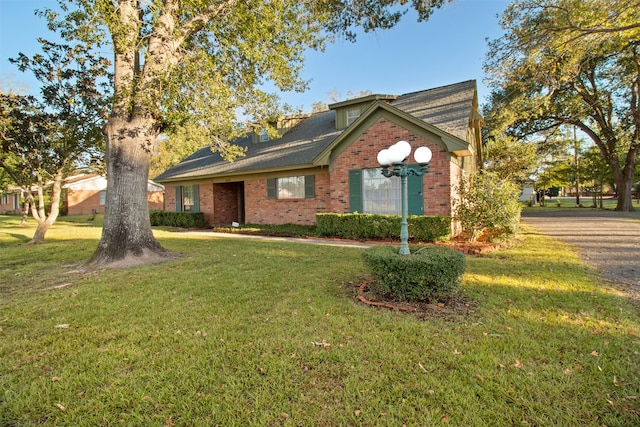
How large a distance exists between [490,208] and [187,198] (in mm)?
15770

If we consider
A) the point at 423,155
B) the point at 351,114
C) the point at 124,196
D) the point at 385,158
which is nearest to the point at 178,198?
the point at 351,114

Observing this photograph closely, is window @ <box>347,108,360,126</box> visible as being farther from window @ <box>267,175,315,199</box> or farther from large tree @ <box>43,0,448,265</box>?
large tree @ <box>43,0,448,265</box>

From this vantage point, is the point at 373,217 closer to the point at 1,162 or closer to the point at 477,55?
the point at 477,55

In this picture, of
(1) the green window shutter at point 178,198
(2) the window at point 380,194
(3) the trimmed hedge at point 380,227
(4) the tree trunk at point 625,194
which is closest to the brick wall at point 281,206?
(3) the trimmed hedge at point 380,227

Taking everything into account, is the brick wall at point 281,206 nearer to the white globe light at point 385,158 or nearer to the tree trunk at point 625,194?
the white globe light at point 385,158

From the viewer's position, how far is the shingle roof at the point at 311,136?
11.7 meters

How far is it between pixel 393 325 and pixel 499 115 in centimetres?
1785

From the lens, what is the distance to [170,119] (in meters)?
7.98

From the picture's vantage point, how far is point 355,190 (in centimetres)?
1172

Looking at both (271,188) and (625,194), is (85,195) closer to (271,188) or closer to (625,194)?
(271,188)

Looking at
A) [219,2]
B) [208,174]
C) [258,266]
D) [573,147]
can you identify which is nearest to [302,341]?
[258,266]

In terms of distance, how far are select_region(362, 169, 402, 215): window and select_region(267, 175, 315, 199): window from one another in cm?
272

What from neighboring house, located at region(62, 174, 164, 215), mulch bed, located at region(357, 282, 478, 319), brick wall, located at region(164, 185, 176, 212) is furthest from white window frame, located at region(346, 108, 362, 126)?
neighboring house, located at region(62, 174, 164, 215)

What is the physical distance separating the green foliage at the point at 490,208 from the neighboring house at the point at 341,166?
748 mm
